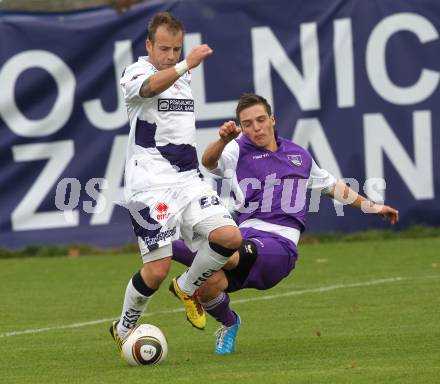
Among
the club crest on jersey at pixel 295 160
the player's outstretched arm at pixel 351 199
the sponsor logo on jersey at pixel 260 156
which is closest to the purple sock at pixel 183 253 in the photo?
the sponsor logo on jersey at pixel 260 156

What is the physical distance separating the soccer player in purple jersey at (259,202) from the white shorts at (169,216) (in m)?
0.38

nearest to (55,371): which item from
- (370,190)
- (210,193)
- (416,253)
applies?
(210,193)

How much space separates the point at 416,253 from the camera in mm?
13578

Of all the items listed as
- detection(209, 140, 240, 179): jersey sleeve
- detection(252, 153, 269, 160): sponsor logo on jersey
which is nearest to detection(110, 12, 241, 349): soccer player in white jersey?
detection(209, 140, 240, 179): jersey sleeve

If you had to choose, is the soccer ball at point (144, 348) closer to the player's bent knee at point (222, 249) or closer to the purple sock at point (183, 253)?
the player's bent knee at point (222, 249)

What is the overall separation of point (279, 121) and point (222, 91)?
31.0 inches

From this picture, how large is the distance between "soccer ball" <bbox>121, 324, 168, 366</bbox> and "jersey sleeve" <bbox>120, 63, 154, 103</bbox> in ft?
4.65

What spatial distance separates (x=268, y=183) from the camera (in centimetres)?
821

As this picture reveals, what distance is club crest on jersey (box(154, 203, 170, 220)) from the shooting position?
24.5ft

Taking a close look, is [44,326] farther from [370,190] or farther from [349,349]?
[370,190]

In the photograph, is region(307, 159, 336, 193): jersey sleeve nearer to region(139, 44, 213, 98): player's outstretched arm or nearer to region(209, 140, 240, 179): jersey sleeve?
region(209, 140, 240, 179): jersey sleeve

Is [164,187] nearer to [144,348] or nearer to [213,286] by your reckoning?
[213,286]

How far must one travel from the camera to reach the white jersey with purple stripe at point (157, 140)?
7559 millimetres

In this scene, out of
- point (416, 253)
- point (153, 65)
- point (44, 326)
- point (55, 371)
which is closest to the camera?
point (55, 371)
